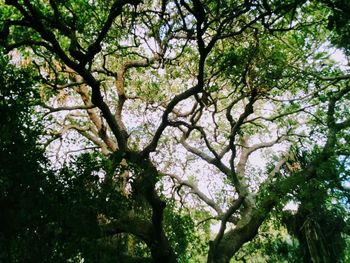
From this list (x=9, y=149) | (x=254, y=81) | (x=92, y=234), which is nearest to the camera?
(x=9, y=149)

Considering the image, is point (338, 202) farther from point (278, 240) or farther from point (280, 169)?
point (278, 240)

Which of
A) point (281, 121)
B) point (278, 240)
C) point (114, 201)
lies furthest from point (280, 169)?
point (114, 201)

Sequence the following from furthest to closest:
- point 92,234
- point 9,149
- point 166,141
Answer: point 166,141, point 92,234, point 9,149

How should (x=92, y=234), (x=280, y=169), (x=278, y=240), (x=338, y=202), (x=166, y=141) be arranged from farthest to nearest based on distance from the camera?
(x=166, y=141)
(x=278, y=240)
(x=280, y=169)
(x=338, y=202)
(x=92, y=234)

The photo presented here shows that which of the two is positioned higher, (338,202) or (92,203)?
(338,202)

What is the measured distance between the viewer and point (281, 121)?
1474 centimetres

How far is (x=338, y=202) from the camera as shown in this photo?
12.8 m

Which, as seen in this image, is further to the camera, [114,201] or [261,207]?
[261,207]

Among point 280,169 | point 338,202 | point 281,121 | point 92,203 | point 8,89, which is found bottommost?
point 92,203

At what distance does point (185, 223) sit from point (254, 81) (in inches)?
204

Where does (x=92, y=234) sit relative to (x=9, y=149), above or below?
below

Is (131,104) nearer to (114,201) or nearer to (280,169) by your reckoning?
(280,169)

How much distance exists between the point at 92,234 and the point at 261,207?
589cm

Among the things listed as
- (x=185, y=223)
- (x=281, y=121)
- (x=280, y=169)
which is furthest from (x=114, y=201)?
(x=281, y=121)
